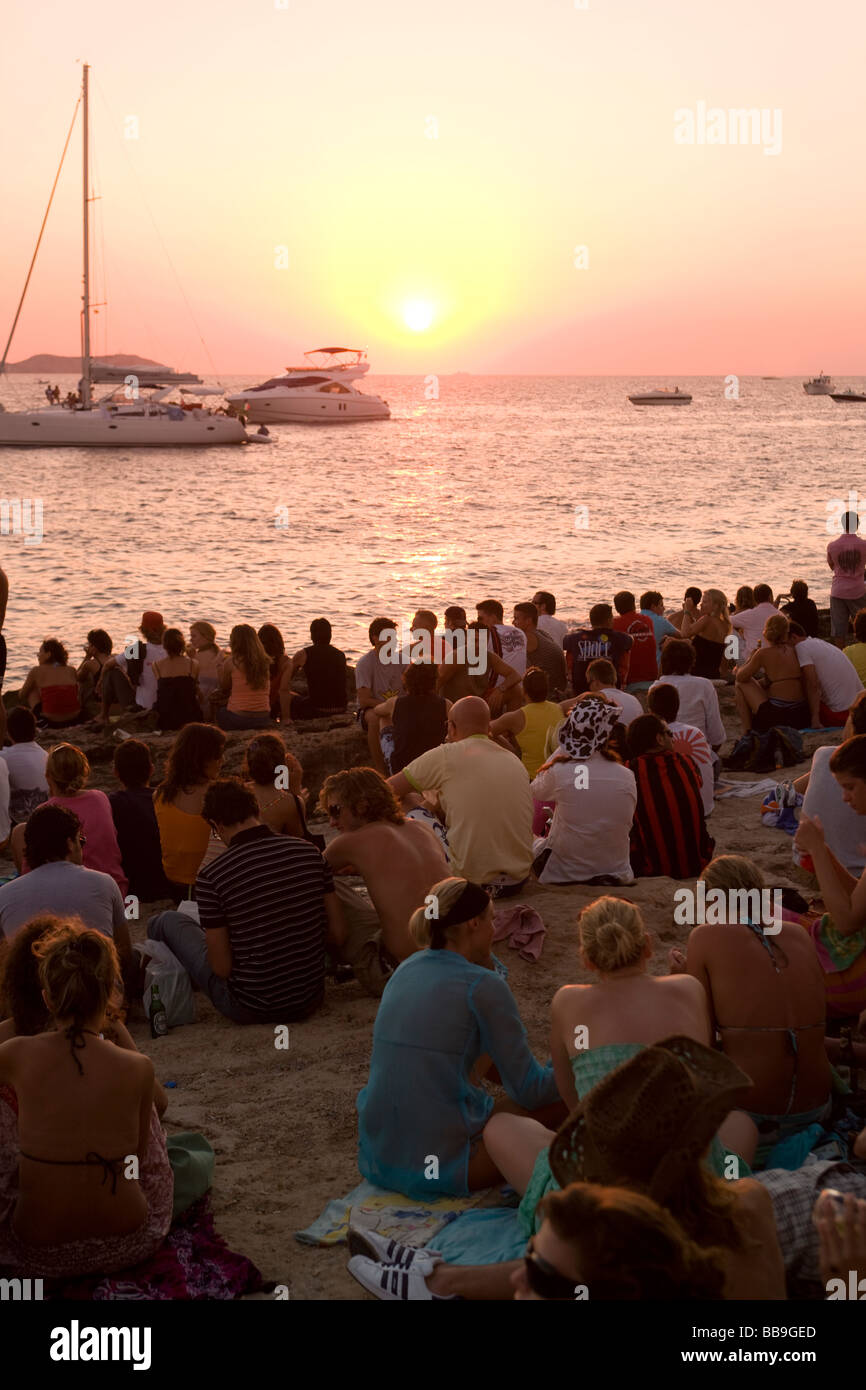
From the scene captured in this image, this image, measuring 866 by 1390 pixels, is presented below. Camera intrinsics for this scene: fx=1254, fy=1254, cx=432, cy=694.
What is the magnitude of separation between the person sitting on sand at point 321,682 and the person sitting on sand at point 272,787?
5.35 meters

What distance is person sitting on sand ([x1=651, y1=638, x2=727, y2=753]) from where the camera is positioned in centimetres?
860

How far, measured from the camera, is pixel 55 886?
5055 millimetres

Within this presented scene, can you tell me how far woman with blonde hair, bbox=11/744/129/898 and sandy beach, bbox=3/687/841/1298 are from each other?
478 mm

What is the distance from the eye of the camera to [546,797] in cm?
677

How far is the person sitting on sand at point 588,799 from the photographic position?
6.55 meters

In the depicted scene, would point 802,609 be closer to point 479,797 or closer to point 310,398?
point 479,797

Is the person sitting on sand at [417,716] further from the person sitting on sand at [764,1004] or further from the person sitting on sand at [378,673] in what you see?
the person sitting on sand at [764,1004]

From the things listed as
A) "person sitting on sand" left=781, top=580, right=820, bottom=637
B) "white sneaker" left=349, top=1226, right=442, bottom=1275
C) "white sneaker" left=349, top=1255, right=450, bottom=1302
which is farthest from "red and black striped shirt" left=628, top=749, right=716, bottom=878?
"person sitting on sand" left=781, top=580, right=820, bottom=637

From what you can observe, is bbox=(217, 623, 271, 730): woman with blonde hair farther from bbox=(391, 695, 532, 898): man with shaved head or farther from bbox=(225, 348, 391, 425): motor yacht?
bbox=(225, 348, 391, 425): motor yacht

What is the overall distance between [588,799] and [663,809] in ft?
1.90

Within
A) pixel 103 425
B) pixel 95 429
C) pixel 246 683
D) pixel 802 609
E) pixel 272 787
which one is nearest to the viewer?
pixel 272 787

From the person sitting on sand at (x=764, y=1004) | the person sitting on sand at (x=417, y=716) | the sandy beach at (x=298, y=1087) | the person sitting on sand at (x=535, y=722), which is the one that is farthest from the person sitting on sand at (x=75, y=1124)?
the person sitting on sand at (x=535, y=722)

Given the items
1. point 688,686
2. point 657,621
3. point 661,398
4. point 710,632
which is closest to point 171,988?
point 688,686

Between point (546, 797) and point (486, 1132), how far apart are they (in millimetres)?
3002
